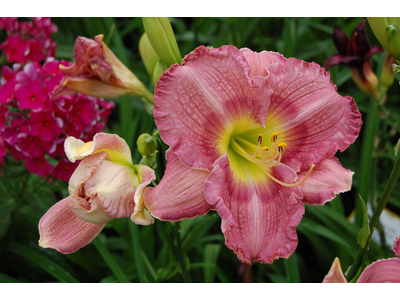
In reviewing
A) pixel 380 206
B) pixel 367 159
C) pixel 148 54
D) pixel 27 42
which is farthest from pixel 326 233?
pixel 27 42

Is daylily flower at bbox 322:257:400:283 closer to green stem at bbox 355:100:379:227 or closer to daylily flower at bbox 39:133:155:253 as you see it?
daylily flower at bbox 39:133:155:253

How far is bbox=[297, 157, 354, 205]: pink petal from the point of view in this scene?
55 centimetres

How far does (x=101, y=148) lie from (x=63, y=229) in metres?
0.15

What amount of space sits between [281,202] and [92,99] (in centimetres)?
56

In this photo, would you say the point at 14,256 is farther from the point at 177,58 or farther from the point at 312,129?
the point at 312,129

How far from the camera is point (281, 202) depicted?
0.56 metres

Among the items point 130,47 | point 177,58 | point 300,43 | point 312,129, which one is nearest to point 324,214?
point 312,129

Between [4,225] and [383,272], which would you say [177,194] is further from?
[4,225]

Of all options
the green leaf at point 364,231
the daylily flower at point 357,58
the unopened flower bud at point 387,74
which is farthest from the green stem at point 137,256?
the unopened flower bud at point 387,74

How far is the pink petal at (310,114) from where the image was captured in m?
0.58

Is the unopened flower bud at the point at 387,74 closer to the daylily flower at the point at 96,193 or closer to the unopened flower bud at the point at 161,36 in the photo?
the unopened flower bud at the point at 161,36

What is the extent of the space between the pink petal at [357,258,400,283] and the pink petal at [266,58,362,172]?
0.17 meters

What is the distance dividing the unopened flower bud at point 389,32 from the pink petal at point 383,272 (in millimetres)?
330

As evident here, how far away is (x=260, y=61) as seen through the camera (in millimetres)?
578
